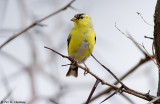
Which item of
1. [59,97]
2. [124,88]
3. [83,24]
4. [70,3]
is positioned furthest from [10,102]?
[83,24]

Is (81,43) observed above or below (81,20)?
below

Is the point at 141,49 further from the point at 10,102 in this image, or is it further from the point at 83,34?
the point at 83,34

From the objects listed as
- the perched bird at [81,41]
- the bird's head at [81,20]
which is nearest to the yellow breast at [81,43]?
the perched bird at [81,41]

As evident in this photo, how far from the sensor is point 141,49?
2262 mm

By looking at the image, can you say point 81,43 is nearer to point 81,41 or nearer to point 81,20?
point 81,41

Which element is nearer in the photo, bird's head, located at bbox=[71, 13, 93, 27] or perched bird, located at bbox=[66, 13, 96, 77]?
perched bird, located at bbox=[66, 13, 96, 77]

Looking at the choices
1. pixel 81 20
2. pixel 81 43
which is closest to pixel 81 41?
pixel 81 43

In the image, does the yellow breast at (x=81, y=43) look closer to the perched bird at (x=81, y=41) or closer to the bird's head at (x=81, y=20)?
the perched bird at (x=81, y=41)

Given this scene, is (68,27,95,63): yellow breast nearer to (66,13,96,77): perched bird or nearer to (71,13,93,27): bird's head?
(66,13,96,77): perched bird

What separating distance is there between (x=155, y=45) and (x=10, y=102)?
1.43 metres

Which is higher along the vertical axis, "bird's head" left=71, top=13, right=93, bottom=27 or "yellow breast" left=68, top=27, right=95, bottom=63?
"bird's head" left=71, top=13, right=93, bottom=27

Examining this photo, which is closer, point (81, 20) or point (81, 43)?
point (81, 43)

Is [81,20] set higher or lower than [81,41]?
higher

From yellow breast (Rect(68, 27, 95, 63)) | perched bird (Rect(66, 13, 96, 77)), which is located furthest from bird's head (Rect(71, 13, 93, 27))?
yellow breast (Rect(68, 27, 95, 63))
